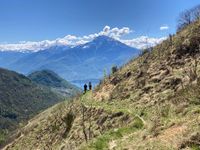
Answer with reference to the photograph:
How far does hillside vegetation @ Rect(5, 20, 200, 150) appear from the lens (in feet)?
62.5

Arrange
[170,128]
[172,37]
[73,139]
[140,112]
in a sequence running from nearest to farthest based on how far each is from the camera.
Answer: [170,128]
[140,112]
[73,139]
[172,37]

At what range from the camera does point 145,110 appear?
35312mm

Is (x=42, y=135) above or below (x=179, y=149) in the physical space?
below

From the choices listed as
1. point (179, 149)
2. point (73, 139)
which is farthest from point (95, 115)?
point (179, 149)

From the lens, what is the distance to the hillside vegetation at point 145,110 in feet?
62.5

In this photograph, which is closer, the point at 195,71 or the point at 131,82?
the point at 195,71

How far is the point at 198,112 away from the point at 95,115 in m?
27.3

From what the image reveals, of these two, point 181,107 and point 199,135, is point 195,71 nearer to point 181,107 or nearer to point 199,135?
point 181,107

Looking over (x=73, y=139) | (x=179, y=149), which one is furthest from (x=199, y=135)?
(x=73, y=139)

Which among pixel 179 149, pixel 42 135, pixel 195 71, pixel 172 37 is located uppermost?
pixel 172 37

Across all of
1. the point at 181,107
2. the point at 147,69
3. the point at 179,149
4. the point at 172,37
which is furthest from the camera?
the point at 172,37

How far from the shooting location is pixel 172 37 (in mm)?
54938

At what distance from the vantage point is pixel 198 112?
20062 millimetres

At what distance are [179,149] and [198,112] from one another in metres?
5.62
